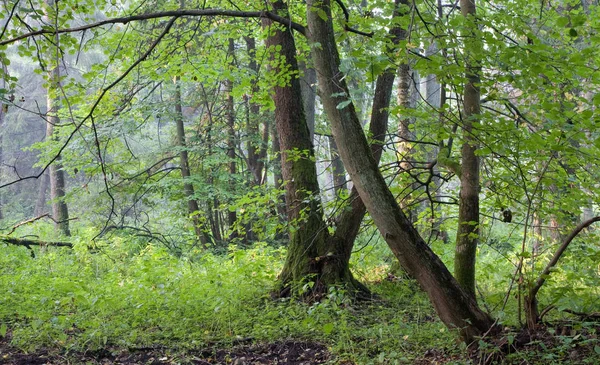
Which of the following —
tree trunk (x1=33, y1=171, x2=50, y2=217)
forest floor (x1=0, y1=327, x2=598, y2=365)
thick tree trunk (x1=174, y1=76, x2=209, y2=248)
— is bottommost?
forest floor (x1=0, y1=327, x2=598, y2=365)

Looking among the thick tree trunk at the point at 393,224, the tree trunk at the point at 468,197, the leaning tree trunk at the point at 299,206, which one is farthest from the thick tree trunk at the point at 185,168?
the thick tree trunk at the point at 393,224

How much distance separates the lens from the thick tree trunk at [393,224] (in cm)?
398

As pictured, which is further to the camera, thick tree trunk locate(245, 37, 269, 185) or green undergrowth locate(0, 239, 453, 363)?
thick tree trunk locate(245, 37, 269, 185)

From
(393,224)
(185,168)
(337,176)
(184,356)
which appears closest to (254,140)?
(185,168)

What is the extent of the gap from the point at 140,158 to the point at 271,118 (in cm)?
415

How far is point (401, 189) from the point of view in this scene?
233 inches

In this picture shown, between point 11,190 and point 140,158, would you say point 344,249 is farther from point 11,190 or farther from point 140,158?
point 11,190

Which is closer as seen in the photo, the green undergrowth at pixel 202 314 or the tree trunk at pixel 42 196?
the green undergrowth at pixel 202 314

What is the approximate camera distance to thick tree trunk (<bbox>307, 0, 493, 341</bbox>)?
398cm

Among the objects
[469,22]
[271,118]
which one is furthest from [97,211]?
[469,22]

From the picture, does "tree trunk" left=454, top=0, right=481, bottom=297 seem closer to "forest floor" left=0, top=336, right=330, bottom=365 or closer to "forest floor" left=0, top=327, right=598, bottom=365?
"forest floor" left=0, top=327, right=598, bottom=365

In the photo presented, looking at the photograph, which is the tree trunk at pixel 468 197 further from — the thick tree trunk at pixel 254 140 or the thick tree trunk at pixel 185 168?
the thick tree trunk at pixel 185 168

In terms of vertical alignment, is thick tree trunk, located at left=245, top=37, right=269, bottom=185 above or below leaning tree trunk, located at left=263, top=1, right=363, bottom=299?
above

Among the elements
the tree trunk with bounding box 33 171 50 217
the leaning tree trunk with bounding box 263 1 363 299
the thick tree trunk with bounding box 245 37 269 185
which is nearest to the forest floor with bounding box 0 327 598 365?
the leaning tree trunk with bounding box 263 1 363 299
